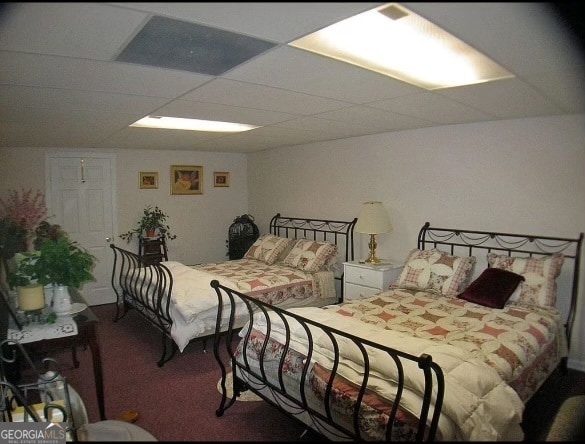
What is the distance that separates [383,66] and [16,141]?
3.71 m

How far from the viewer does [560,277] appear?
8.30 feet

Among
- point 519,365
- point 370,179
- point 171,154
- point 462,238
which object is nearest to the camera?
point 519,365

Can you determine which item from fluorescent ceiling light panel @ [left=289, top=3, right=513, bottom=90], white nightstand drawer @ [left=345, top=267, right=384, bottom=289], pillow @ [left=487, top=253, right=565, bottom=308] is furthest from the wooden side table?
pillow @ [left=487, top=253, right=565, bottom=308]

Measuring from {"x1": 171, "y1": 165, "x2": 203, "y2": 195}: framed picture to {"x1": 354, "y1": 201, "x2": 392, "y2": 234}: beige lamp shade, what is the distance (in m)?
2.77

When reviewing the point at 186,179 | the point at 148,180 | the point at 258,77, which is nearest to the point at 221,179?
the point at 186,179

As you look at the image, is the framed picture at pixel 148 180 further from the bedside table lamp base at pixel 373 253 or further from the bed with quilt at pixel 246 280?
the bedside table lamp base at pixel 373 253

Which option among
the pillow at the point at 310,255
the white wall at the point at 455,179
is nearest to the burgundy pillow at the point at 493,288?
the white wall at the point at 455,179

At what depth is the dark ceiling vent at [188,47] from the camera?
1.21m

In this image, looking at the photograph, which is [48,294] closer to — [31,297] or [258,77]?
[31,297]

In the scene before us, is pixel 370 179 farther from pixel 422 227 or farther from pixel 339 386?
pixel 339 386

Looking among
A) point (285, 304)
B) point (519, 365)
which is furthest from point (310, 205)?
point (519, 365)

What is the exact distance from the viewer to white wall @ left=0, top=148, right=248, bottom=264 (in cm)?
409

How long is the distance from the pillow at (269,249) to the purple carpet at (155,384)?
134 centimetres

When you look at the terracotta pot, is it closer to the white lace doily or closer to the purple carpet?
the white lace doily
